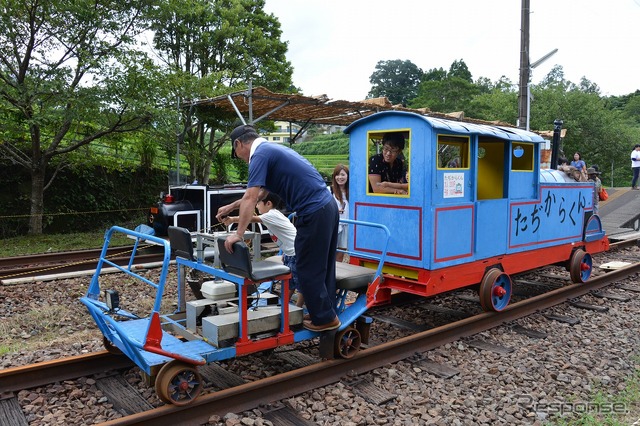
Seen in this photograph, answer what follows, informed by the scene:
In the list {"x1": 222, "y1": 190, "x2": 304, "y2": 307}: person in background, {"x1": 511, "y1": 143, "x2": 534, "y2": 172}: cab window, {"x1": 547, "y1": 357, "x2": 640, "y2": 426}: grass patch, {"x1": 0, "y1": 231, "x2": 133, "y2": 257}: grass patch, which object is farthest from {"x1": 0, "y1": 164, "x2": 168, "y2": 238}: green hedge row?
{"x1": 547, "y1": 357, "x2": 640, "y2": 426}: grass patch

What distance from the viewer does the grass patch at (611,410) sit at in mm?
3895

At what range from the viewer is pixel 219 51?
17219mm

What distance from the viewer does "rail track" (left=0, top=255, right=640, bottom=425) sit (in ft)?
12.3

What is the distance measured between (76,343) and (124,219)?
1044cm

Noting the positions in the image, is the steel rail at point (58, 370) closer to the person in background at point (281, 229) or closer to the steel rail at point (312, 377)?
the steel rail at point (312, 377)

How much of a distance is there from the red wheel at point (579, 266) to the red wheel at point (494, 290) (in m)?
2.00

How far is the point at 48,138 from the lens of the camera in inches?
495

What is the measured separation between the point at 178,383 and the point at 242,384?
0.69 m

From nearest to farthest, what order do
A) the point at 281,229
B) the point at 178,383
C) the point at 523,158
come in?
the point at 178,383, the point at 281,229, the point at 523,158

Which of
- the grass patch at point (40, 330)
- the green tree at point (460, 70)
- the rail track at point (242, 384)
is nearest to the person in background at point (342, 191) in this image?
the rail track at point (242, 384)

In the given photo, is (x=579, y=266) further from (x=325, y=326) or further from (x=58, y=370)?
(x=58, y=370)

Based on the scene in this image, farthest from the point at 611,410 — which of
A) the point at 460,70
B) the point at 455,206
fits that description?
the point at 460,70

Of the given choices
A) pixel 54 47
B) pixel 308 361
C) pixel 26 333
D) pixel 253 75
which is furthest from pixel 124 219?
pixel 308 361

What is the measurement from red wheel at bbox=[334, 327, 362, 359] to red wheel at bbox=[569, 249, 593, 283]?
4.53 metres
